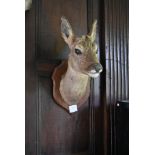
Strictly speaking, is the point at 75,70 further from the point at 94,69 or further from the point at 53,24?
the point at 53,24

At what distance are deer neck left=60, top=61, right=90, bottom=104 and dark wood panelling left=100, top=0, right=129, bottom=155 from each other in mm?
227

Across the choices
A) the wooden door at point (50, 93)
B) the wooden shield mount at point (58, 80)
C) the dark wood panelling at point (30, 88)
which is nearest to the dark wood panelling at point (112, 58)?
the wooden door at point (50, 93)

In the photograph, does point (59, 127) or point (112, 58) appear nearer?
point (59, 127)

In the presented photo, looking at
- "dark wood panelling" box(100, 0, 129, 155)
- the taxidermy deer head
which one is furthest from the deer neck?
"dark wood panelling" box(100, 0, 129, 155)

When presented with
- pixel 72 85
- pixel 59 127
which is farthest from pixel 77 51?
pixel 59 127

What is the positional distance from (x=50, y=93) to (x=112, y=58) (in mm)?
520

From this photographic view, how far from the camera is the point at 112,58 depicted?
1.80 m

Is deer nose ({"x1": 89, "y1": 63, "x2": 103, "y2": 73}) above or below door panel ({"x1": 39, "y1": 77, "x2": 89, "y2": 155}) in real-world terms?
above

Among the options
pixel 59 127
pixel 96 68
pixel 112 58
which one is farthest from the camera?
pixel 112 58

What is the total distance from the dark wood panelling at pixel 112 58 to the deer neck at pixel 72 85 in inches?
8.9

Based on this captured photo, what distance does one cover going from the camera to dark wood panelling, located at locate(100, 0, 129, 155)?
5.84ft

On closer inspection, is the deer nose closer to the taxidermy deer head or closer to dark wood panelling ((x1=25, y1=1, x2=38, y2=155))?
the taxidermy deer head

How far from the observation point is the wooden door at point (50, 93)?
1550 millimetres
